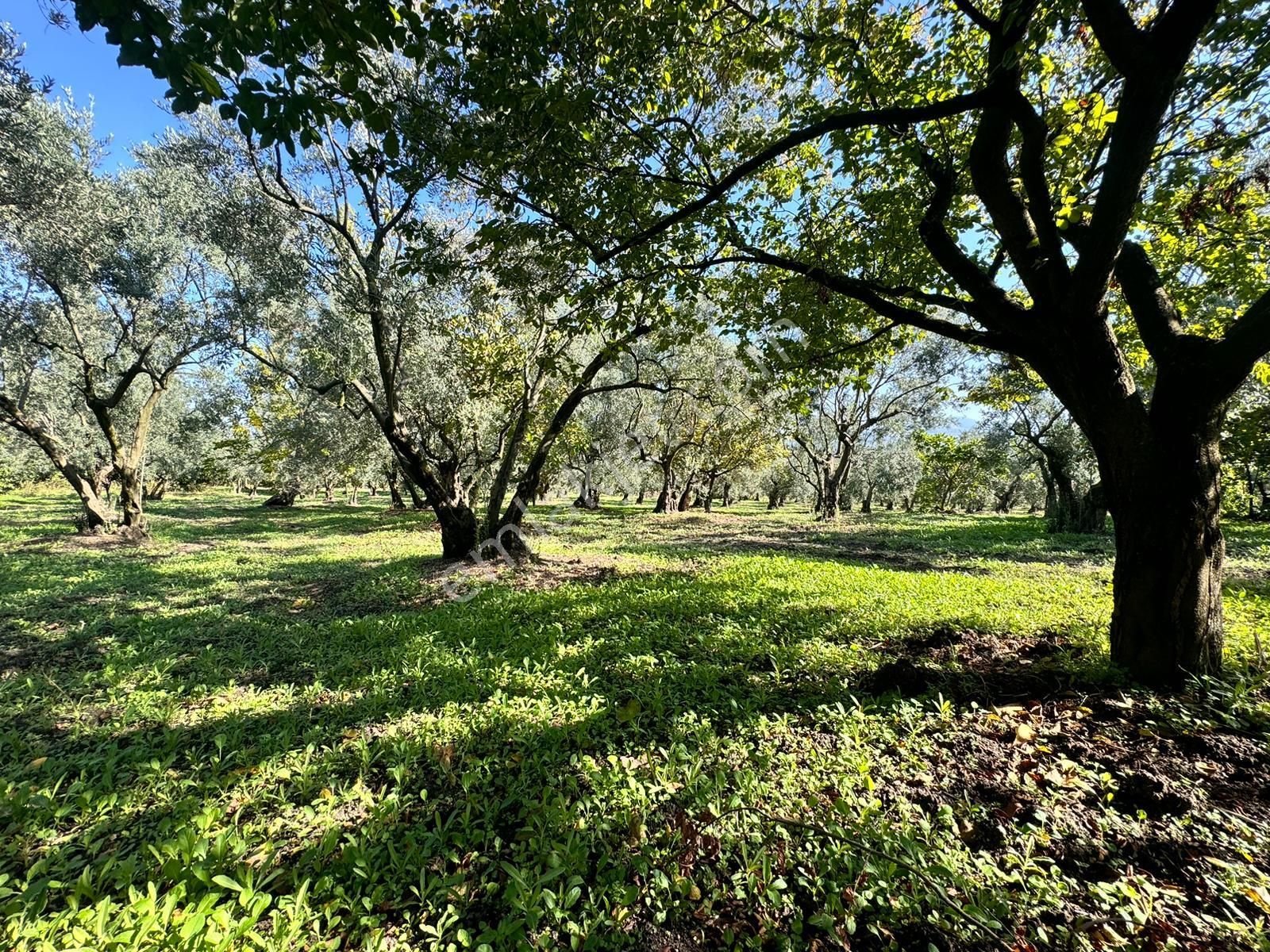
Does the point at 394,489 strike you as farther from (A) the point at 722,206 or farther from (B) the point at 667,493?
(A) the point at 722,206

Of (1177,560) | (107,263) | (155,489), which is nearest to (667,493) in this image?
(107,263)

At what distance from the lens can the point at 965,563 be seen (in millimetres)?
11156

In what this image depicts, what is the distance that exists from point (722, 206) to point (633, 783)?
5925 mm

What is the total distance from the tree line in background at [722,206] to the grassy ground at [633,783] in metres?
1.78

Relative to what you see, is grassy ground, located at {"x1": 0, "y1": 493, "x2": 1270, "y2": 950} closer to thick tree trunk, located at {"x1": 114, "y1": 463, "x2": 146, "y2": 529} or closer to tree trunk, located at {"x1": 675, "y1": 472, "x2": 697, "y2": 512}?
thick tree trunk, located at {"x1": 114, "y1": 463, "x2": 146, "y2": 529}

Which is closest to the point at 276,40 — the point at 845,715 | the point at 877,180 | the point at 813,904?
the point at 813,904

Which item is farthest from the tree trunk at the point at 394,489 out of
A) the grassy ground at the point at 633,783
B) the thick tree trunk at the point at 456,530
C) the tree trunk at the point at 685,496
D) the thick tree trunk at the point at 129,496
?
the grassy ground at the point at 633,783

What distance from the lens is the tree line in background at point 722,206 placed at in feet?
11.2

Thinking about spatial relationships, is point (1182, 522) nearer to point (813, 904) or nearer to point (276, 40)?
point (813, 904)

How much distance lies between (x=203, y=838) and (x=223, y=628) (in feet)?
17.5

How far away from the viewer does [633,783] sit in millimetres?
3146

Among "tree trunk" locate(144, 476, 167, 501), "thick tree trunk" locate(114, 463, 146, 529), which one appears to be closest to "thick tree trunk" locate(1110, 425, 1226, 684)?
"thick tree trunk" locate(114, 463, 146, 529)

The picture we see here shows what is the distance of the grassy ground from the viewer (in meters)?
2.22

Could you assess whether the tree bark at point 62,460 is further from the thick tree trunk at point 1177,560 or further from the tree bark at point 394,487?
the thick tree trunk at point 1177,560
